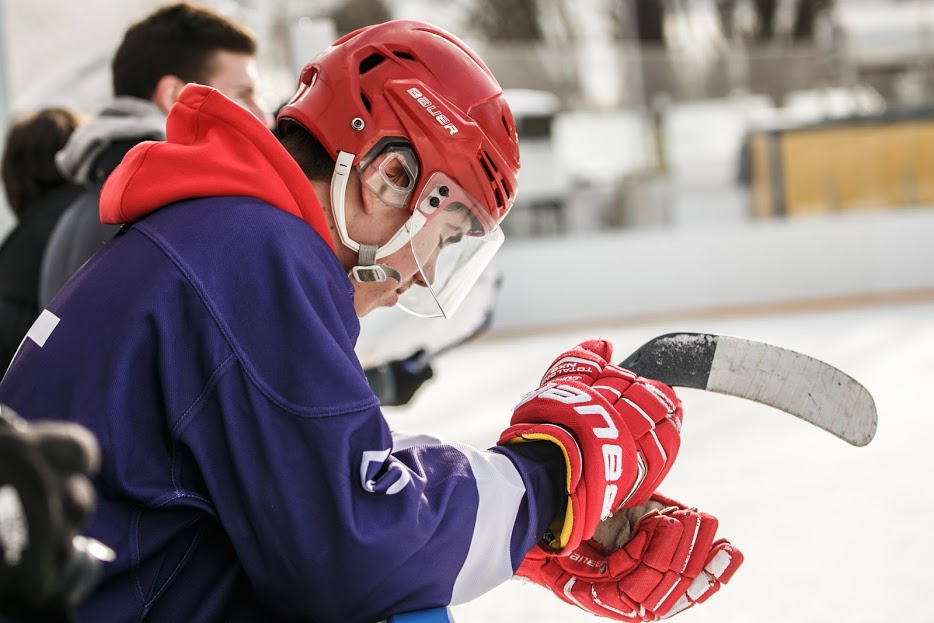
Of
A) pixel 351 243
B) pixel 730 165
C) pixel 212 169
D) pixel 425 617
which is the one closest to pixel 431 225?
pixel 351 243

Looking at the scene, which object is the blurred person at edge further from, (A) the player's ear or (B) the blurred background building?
(B) the blurred background building

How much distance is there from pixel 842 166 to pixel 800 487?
22.6ft

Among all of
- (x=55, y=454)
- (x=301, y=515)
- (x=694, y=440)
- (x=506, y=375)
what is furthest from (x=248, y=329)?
(x=506, y=375)

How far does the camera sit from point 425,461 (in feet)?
3.87

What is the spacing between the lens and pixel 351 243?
1.28 meters

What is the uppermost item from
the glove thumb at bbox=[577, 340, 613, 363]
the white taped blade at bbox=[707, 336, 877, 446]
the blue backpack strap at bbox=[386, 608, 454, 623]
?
the glove thumb at bbox=[577, 340, 613, 363]

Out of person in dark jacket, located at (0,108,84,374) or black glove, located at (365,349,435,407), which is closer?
person in dark jacket, located at (0,108,84,374)

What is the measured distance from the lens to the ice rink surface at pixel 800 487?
8.08ft

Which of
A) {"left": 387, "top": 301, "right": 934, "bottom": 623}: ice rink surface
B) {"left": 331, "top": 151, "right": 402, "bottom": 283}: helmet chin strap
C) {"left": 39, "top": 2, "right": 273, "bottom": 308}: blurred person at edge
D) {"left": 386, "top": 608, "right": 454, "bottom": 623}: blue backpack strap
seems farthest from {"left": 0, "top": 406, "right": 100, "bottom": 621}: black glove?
{"left": 387, "top": 301, "right": 934, "bottom": 623}: ice rink surface

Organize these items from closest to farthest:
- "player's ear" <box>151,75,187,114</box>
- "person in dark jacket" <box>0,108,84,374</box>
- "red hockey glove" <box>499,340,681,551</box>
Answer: "red hockey glove" <box>499,340,681,551</box>
"player's ear" <box>151,75,187,114</box>
"person in dark jacket" <box>0,108,84,374</box>

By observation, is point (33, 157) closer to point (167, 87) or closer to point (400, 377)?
point (167, 87)

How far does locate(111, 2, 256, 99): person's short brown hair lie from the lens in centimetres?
221

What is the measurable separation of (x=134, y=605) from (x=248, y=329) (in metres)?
0.31

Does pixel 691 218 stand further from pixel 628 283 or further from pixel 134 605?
pixel 134 605
